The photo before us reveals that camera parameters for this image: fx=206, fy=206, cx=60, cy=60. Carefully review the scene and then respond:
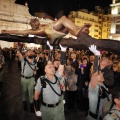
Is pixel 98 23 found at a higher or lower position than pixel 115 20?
higher

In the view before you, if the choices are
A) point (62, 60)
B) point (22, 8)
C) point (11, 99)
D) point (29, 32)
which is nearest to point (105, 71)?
point (62, 60)

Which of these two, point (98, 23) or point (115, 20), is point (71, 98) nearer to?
point (115, 20)

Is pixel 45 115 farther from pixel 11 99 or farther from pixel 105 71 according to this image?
pixel 11 99

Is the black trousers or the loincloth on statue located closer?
the loincloth on statue

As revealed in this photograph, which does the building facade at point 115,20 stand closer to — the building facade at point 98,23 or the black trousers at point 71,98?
the building facade at point 98,23

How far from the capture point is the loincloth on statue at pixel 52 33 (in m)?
4.23

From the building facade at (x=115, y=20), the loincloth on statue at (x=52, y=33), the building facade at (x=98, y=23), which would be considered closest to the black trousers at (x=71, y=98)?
the loincloth on statue at (x=52, y=33)

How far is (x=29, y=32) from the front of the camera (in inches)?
182

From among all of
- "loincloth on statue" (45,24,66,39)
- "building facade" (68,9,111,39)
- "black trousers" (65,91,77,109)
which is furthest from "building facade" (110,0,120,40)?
"loincloth on statue" (45,24,66,39)

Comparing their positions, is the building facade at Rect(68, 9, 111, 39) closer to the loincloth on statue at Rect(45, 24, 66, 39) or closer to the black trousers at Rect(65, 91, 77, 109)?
the black trousers at Rect(65, 91, 77, 109)

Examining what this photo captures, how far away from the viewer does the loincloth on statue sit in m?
4.23

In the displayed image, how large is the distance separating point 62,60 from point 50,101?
37.0 inches

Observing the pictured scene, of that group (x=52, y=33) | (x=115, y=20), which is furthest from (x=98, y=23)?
(x=52, y=33)

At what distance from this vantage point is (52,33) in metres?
4.29
